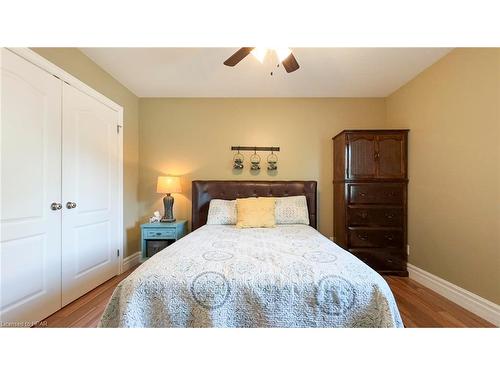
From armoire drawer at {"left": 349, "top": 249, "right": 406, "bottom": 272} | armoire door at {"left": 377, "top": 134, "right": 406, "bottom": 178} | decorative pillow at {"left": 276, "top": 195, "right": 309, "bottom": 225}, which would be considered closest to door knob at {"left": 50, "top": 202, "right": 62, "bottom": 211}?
decorative pillow at {"left": 276, "top": 195, "right": 309, "bottom": 225}

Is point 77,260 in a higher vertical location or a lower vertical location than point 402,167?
lower

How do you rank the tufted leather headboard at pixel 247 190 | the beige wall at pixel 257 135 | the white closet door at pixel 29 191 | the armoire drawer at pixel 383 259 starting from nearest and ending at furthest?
the white closet door at pixel 29 191 < the armoire drawer at pixel 383 259 < the tufted leather headboard at pixel 247 190 < the beige wall at pixel 257 135

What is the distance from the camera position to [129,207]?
2967 mm

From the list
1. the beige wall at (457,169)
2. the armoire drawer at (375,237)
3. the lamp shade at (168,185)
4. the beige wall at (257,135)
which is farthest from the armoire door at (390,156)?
the lamp shade at (168,185)

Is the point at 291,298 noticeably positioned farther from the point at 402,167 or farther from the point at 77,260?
the point at 402,167

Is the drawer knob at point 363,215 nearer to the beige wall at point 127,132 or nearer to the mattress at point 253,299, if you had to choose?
the mattress at point 253,299

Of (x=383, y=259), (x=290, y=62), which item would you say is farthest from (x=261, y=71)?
(x=383, y=259)

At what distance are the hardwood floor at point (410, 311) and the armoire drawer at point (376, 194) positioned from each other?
0.98 m

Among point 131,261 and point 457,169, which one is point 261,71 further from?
point 131,261

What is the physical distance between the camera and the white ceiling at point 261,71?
7.02 ft

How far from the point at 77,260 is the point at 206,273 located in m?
1.76

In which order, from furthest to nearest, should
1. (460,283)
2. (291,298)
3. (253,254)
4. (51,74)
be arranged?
1. (460,283)
2. (51,74)
3. (253,254)
4. (291,298)

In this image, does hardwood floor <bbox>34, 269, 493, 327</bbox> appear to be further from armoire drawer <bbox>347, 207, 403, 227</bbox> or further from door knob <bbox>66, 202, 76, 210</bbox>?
door knob <bbox>66, 202, 76, 210</bbox>
